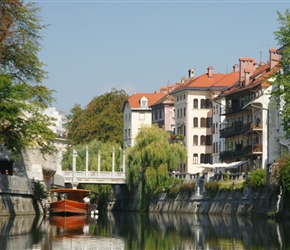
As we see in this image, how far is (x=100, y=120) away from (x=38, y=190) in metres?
76.6

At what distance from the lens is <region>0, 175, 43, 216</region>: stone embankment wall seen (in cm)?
7362

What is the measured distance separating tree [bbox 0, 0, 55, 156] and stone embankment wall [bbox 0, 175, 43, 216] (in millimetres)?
3046

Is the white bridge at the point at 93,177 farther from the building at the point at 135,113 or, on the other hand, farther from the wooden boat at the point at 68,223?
the building at the point at 135,113

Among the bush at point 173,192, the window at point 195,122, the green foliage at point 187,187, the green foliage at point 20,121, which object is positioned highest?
the window at point 195,122

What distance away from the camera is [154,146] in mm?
111438

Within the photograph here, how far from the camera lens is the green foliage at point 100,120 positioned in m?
157

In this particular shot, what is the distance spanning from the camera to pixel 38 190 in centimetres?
8219

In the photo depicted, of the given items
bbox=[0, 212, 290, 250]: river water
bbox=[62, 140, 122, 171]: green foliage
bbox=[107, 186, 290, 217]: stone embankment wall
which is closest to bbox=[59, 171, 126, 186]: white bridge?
bbox=[107, 186, 290, 217]: stone embankment wall

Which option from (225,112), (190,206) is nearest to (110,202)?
(225,112)

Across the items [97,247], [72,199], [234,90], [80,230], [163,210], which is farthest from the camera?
[234,90]

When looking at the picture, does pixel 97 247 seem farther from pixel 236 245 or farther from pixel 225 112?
pixel 225 112

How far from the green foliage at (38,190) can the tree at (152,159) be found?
1057 inches

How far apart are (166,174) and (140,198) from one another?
148 inches

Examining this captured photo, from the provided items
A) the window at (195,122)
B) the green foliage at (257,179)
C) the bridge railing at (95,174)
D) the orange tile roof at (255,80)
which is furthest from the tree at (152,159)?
the window at (195,122)
